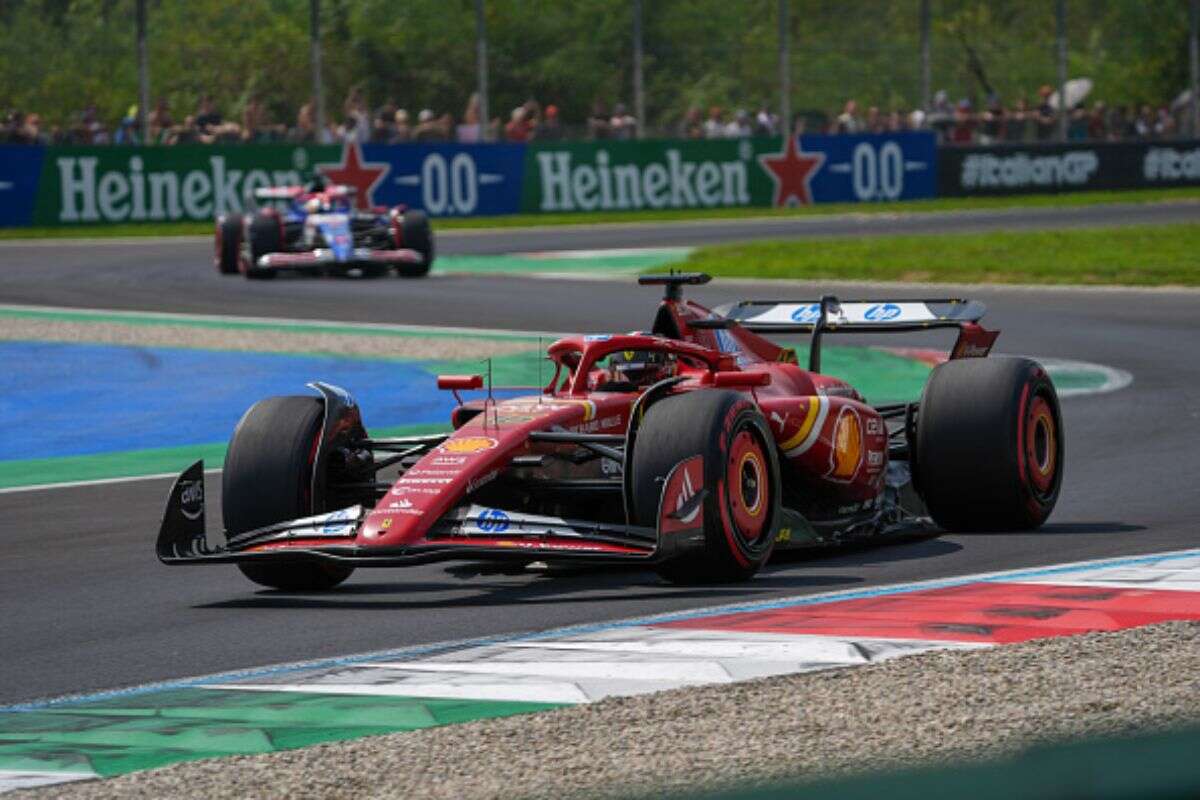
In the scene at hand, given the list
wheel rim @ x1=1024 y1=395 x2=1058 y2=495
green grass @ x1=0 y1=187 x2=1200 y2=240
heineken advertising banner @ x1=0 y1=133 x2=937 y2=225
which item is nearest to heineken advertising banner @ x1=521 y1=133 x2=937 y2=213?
heineken advertising banner @ x1=0 y1=133 x2=937 y2=225

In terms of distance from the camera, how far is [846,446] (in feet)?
30.0

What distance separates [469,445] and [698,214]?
32.1 meters

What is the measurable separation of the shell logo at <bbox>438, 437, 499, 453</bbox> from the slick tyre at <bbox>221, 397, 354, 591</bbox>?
2.00ft

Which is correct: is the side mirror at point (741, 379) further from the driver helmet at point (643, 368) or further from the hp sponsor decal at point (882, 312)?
the hp sponsor decal at point (882, 312)

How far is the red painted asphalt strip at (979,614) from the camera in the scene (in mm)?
6734

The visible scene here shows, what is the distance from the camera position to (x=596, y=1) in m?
45.6

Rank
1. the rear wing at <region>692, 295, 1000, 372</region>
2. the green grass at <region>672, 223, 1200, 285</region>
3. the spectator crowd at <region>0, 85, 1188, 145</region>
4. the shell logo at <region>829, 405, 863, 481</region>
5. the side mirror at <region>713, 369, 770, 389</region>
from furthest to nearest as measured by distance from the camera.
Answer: the spectator crowd at <region>0, 85, 1188, 145</region> < the green grass at <region>672, 223, 1200, 285</region> < the rear wing at <region>692, 295, 1000, 372</region> < the shell logo at <region>829, 405, 863, 481</region> < the side mirror at <region>713, 369, 770, 389</region>

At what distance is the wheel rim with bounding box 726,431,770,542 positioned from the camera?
8.04m

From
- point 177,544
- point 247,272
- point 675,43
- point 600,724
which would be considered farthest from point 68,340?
point 675,43

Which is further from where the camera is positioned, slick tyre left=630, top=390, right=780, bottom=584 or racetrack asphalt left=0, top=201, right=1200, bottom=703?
slick tyre left=630, top=390, right=780, bottom=584

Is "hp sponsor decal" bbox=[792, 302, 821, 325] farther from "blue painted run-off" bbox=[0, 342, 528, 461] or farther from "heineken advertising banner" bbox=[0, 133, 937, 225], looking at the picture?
"heineken advertising banner" bbox=[0, 133, 937, 225]

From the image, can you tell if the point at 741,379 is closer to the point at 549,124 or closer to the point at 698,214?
the point at 549,124

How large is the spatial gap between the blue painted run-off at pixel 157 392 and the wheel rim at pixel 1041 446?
19.9 ft

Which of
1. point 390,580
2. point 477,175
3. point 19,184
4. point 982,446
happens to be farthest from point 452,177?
point 390,580
